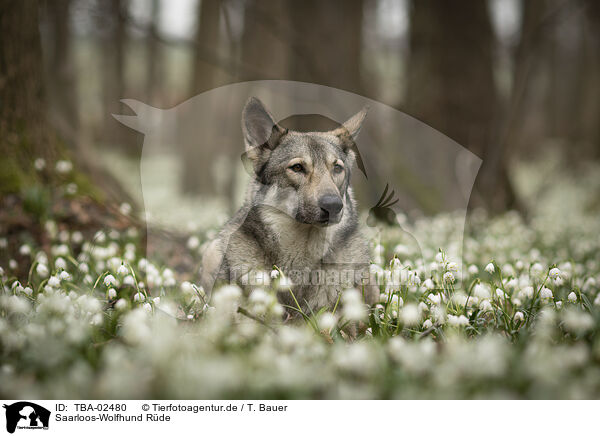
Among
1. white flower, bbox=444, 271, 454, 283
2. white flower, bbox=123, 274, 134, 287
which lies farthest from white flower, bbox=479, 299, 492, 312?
white flower, bbox=123, 274, 134, 287

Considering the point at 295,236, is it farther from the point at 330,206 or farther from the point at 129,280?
the point at 129,280

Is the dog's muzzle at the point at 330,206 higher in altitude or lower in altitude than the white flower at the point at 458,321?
higher

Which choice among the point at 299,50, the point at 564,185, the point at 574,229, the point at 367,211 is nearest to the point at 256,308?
the point at 367,211

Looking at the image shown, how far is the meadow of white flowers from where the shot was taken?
2.46 meters

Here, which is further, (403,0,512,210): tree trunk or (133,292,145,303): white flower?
(403,0,512,210): tree trunk

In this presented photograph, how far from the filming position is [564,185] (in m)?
17.9

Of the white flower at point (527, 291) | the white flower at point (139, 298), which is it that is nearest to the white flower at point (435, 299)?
the white flower at point (527, 291)

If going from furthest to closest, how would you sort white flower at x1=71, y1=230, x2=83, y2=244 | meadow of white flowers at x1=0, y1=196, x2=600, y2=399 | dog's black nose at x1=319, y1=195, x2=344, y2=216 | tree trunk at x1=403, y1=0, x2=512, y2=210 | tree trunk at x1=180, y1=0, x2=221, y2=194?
tree trunk at x1=180, y1=0, x2=221, y2=194, tree trunk at x1=403, y1=0, x2=512, y2=210, white flower at x1=71, y1=230, x2=83, y2=244, dog's black nose at x1=319, y1=195, x2=344, y2=216, meadow of white flowers at x1=0, y1=196, x2=600, y2=399

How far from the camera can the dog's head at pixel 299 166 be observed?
12.7 feet

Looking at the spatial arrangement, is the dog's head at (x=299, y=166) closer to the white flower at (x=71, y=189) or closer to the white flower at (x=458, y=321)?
the white flower at (x=458, y=321)

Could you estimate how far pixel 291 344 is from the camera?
9.23 feet
